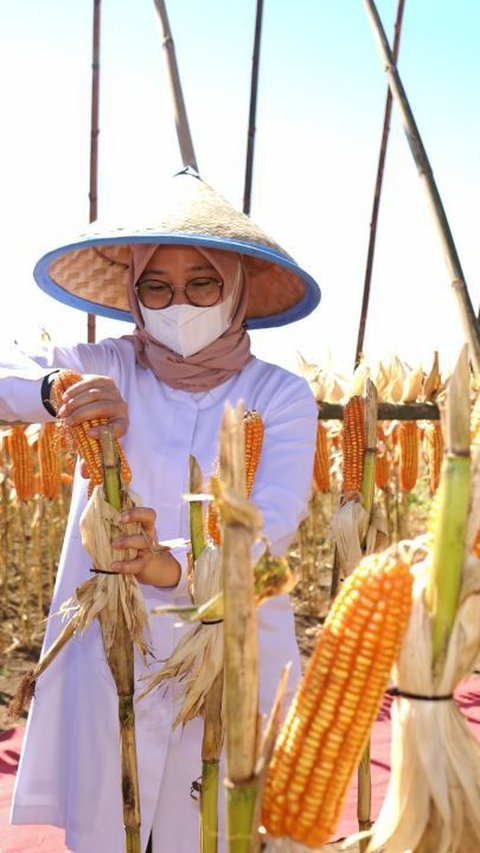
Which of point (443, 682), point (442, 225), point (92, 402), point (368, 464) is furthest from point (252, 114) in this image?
point (443, 682)

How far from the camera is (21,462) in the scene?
6.88 m

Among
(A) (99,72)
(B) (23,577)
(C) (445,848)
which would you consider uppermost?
(A) (99,72)

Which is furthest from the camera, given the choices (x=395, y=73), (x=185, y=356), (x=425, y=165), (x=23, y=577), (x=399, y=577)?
(x=23, y=577)

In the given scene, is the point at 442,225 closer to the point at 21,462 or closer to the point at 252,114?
the point at 252,114

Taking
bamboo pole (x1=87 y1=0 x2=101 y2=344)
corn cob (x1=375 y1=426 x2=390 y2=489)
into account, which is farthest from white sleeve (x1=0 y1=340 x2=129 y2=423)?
corn cob (x1=375 y1=426 x2=390 y2=489)

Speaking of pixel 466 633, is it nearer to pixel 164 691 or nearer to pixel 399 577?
pixel 399 577

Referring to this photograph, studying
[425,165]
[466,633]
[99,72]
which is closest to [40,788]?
[466,633]

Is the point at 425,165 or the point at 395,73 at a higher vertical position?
the point at 395,73

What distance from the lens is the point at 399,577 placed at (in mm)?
1023

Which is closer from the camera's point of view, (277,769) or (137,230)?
(277,769)

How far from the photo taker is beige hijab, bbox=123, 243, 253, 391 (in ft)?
7.90

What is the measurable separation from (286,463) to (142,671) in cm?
75

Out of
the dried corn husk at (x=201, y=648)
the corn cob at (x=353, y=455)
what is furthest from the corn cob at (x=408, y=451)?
the dried corn husk at (x=201, y=648)

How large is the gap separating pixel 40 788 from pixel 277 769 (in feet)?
5.27
